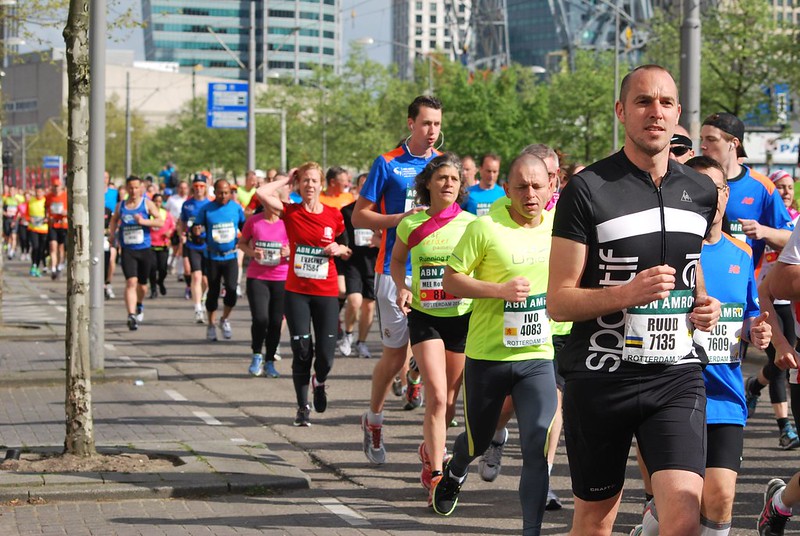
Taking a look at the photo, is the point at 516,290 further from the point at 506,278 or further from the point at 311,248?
the point at 311,248

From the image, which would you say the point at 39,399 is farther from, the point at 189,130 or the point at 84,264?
the point at 189,130

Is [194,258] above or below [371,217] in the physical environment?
below

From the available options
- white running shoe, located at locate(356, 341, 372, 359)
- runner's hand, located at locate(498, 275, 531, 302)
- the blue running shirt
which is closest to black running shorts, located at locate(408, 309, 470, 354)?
runner's hand, located at locate(498, 275, 531, 302)

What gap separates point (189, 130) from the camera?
74.3 metres

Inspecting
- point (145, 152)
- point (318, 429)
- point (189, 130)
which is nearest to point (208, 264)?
point (318, 429)

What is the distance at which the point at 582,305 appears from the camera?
4.42 meters

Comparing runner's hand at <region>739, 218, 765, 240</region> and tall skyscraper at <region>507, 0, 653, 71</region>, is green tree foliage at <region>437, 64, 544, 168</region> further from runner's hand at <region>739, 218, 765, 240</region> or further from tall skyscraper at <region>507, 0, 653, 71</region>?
tall skyscraper at <region>507, 0, 653, 71</region>

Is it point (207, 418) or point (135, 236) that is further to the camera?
point (135, 236)

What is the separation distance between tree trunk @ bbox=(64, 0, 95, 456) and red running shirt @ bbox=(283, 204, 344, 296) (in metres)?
2.19

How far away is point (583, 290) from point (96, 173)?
9058 mm

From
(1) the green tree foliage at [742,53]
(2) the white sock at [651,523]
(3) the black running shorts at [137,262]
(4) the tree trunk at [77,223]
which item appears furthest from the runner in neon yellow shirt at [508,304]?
(1) the green tree foliage at [742,53]

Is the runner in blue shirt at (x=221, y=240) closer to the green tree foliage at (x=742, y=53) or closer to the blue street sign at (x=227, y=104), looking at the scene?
the blue street sign at (x=227, y=104)

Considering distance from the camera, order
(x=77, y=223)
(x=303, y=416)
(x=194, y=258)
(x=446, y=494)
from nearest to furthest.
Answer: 1. (x=446, y=494)
2. (x=77, y=223)
3. (x=303, y=416)
4. (x=194, y=258)

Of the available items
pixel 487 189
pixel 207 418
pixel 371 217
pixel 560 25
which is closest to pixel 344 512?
pixel 371 217
